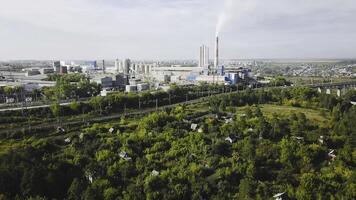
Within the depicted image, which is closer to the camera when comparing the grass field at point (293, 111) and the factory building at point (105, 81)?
the grass field at point (293, 111)

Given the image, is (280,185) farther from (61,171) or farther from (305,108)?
(305,108)

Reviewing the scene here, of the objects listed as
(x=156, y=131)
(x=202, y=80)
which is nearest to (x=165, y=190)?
(x=156, y=131)

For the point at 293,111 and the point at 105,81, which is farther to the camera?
the point at 105,81

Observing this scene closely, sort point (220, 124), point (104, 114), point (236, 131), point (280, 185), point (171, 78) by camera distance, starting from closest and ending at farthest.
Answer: point (280, 185)
point (236, 131)
point (220, 124)
point (104, 114)
point (171, 78)

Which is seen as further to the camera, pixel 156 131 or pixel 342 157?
pixel 156 131

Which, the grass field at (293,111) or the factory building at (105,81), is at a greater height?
the factory building at (105,81)

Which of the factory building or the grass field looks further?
the factory building

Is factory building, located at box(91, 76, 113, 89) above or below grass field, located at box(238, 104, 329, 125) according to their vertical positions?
above

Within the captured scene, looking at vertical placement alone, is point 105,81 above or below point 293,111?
above


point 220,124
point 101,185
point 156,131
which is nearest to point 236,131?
point 220,124

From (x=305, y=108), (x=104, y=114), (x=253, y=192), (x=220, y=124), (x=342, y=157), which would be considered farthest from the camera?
(x=305, y=108)
